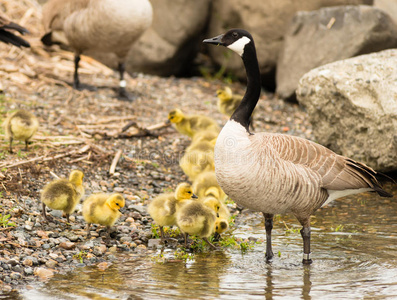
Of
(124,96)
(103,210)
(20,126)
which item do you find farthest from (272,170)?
(124,96)

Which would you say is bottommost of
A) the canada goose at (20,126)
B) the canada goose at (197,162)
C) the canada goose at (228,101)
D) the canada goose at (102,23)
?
the canada goose at (197,162)

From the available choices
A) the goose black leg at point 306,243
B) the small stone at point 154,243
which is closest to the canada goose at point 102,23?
the small stone at point 154,243

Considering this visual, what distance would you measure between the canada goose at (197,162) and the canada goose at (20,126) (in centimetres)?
197

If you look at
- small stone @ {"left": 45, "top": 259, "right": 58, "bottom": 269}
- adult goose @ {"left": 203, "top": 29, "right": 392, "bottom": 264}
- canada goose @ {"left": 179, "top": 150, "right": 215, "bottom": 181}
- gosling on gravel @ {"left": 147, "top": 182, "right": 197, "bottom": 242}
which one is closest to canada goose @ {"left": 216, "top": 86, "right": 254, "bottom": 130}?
canada goose @ {"left": 179, "top": 150, "right": 215, "bottom": 181}

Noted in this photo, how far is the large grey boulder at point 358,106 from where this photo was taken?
25.4ft

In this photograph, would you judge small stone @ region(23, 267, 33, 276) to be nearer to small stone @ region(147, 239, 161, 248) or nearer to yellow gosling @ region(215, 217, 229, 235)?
small stone @ region(147, 239, 161, 248)

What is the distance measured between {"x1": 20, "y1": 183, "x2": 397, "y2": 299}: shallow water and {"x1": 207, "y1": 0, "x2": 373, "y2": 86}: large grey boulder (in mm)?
6443

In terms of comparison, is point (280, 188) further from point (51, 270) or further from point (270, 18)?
point (270, 18)

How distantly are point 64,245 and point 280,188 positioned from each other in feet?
6.76

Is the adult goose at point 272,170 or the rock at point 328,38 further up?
the rock at point 328,38

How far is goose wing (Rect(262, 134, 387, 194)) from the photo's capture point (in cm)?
535

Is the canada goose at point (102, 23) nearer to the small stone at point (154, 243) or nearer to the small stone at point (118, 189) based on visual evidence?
the small stone at point (118, 189)

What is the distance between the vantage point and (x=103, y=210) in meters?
5.69

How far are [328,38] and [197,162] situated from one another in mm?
4951
